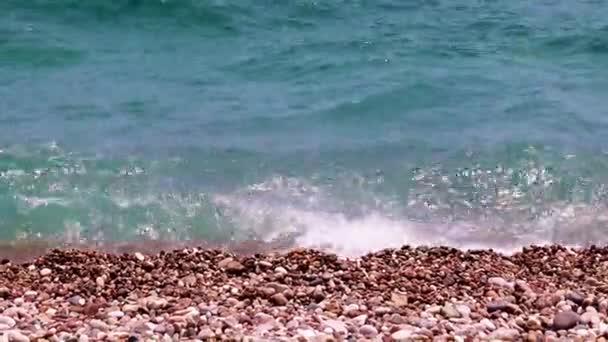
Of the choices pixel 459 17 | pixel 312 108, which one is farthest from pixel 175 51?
pixel 459 17

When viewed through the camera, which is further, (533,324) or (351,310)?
(351,310)

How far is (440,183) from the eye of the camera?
8.70 metres

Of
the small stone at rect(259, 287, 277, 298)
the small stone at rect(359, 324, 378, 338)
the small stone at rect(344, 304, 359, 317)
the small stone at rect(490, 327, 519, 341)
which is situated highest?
the small stone at rect(490, 327, 519, 341)

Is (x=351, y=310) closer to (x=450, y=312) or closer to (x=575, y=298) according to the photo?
(x=450, y=312)

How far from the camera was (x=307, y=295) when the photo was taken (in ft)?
19.9

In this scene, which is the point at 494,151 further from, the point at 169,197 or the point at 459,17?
the point at 459,17

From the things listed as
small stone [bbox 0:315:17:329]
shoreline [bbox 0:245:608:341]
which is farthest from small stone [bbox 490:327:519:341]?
small stone [bbox 0:315:17:329]

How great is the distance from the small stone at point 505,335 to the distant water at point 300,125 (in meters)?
2.15

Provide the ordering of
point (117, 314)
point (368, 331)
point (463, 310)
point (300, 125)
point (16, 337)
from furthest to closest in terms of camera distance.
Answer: point (300, 125) < point (463, 310) < point (117, 314) < point (368, 331) < point (16, 337)

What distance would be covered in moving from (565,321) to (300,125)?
4.81 metres

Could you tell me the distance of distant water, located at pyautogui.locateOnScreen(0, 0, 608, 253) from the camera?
7.96 m

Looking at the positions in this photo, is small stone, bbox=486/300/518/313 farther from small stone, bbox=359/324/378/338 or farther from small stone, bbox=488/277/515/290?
small stone, bbox=359/324/378/338

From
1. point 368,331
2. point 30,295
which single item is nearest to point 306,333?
point 368,331

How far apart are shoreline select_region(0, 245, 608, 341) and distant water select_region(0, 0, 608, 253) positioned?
2.48ft
